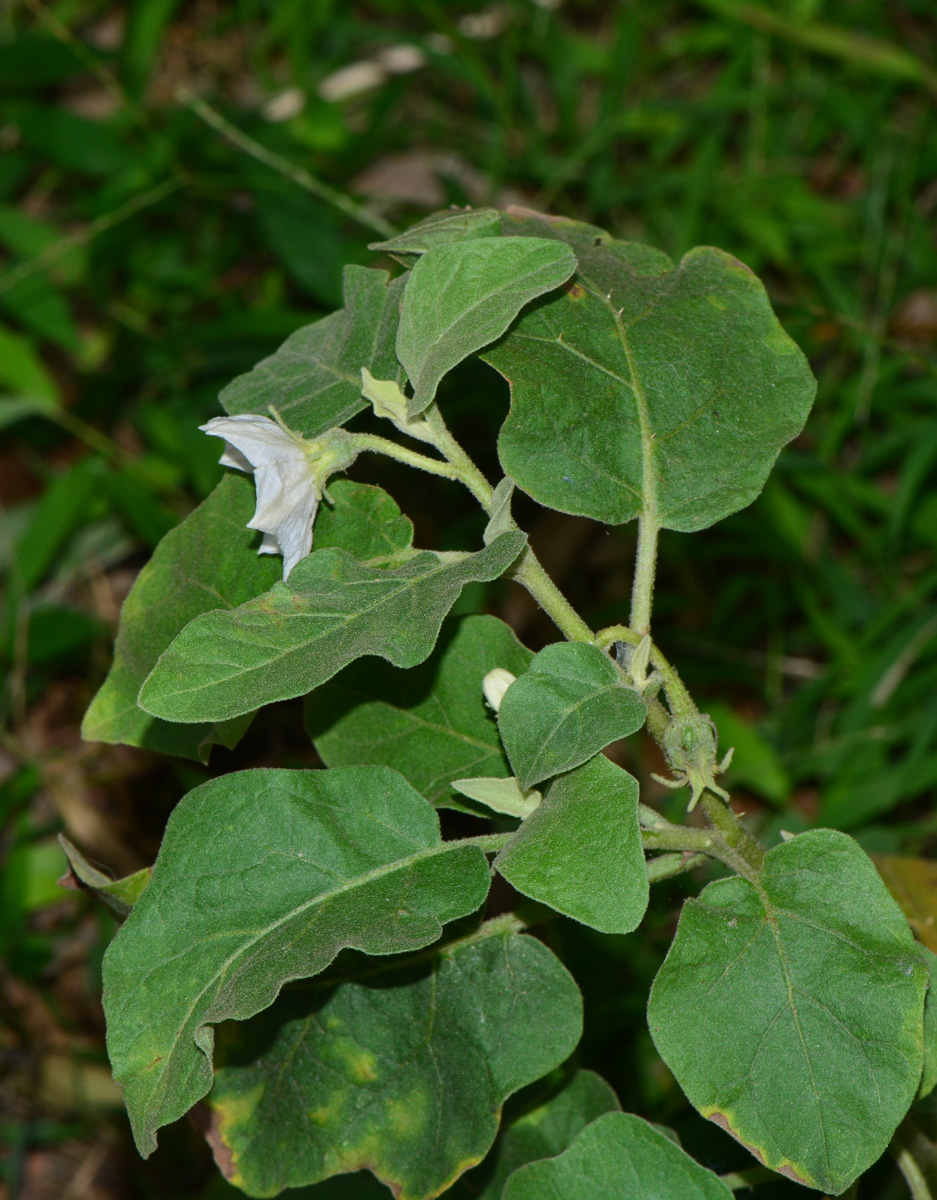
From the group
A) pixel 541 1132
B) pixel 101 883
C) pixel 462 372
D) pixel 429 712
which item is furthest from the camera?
pixel 462 372

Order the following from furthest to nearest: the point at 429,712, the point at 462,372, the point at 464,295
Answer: the point at 462,372 → the point at 429,712 → the point at 464,295

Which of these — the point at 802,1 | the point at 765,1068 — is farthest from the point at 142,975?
the point at 802,1

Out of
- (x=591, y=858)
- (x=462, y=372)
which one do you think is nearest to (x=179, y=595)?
(x=591, y=858)

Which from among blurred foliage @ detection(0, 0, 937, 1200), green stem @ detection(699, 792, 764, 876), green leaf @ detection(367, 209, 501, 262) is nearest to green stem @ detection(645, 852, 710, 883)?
green stem @ detection(699, 792, 764, 876)

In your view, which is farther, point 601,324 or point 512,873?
point 601,324

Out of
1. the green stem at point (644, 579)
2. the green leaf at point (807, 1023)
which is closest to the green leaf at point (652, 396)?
the green stem at point (644, 579)

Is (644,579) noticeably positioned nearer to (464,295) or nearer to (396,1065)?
(464,295)

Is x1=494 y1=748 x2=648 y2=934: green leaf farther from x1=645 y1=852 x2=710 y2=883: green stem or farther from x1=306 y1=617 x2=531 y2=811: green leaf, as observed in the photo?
x1=306 y1=617 x2=531 y2=811: green leaf

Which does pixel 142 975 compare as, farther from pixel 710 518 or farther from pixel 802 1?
pixel 802 1

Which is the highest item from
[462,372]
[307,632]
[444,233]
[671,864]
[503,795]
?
[444,233]
